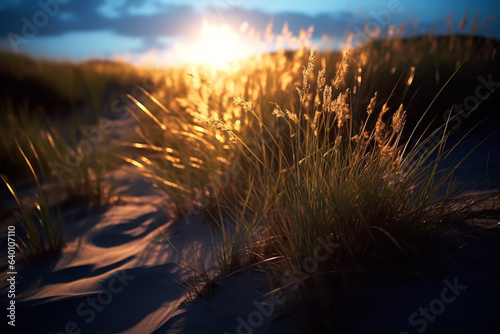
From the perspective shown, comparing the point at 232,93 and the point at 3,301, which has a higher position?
the point at 232,93

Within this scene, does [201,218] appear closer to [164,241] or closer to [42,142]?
[164,241]

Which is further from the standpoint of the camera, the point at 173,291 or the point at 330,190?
the point at 173,291

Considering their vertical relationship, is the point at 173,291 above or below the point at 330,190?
below

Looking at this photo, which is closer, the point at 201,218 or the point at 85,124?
the point at 201,218

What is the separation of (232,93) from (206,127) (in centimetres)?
42

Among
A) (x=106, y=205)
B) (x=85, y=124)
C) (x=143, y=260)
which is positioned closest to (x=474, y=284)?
(x=143, y=260)

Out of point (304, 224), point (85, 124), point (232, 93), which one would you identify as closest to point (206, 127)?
point (232, 93)

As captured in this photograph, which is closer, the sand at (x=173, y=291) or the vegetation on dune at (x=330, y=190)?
the sand at (x=173, y=291)

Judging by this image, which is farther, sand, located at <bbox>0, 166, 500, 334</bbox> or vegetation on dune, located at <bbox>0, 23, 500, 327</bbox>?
vegetation on dune, located at <bbox>0, 23, 500, 327</bbox>

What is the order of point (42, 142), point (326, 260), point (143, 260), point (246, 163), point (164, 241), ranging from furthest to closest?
point (42, 142)
point (246, 163)
point (164, 241)
point (143, 260)
point (326, 260)

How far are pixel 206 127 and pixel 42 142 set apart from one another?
7.88ft

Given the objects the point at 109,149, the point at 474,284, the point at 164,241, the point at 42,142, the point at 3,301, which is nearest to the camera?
the point at 474,284

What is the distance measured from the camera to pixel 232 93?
2799 mm

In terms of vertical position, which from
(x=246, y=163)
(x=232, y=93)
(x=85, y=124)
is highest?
(x=232, y=93)
